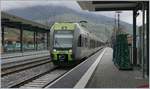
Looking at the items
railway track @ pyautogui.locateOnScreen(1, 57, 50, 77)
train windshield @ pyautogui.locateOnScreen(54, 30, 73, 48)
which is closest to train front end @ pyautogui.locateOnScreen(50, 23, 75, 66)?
train windshield @ pyautogui.locateOnScreen(54, 30, 73, 48)

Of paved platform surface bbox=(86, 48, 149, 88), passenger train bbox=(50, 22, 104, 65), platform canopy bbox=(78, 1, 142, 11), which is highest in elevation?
platform canopy bbox=(78, 1, 142, 11)

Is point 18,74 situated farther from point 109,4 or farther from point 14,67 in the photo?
point 109,4

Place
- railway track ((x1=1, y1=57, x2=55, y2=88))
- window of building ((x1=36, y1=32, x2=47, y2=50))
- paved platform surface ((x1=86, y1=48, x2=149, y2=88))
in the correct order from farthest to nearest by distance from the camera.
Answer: window of building ((x1=36, y1=32, x2=47, y2=50)) → railway track ((x1=1, y1=57, x2=55, y2=88)) → paved platform surface ((x1=86, y1=48, x2=149, y2=88))

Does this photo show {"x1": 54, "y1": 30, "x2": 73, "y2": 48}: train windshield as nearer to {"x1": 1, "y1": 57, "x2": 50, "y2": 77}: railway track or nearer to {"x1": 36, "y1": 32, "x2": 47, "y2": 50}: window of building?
{"x1": 1, "y1": 57, "x2": 50, "y2": 77}: railway track

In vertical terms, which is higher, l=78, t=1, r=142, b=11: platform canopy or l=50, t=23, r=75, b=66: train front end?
l=78, t=1, r=142, b=11: platform canopy

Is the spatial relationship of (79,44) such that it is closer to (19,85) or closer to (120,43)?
(120,43)

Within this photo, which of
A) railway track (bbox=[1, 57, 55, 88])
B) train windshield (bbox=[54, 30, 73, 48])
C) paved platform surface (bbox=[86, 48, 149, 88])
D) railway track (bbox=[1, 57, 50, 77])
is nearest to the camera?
paved platform surface (bbox=[86, 48, 149, 88])

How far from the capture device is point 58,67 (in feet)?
89.1

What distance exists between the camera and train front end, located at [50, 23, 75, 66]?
2459cm

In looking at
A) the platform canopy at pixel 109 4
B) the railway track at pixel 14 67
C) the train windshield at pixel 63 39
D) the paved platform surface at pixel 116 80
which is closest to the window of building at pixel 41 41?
the railway track at pixel 14 67

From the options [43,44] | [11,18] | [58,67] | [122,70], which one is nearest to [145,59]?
[122,70]

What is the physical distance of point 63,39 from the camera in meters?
25.1

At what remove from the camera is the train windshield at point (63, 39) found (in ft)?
81.8

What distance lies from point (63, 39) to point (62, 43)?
27cm
